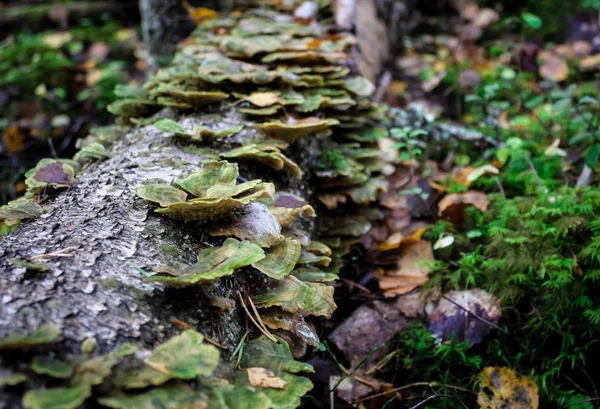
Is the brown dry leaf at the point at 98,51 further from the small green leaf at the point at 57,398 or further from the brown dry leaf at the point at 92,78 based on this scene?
the small green leaf at the point at 57,398

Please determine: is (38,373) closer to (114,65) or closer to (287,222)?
(287,222)

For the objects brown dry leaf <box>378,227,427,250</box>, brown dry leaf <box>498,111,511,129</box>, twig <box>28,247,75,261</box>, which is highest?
twig <box>28,247,75,261</box>

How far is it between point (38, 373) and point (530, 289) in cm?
247

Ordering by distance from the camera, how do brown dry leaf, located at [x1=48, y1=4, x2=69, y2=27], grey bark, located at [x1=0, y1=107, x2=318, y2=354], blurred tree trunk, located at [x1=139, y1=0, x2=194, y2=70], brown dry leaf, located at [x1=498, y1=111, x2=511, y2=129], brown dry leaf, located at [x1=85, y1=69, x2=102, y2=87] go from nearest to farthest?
grey bark, located at [x1=0, y1=107, x2=318, y2=354]
brown dry leaf, located at [x1=498, y1=111, x2=511, y2=129]
blurred tree trunk, located at [x1=139, y1=0, x2=194, y2=70]
brown dry leaf, located at [x1=85, y1=69, x2=102, y2=87]
brown dry leaf, located at [x1=48, y1=4, x2=69, y2=27]

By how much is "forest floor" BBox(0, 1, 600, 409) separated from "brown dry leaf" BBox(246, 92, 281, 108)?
1166mm

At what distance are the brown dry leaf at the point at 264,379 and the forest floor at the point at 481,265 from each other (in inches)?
29.7

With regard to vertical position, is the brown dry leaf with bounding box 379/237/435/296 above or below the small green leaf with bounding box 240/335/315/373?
below

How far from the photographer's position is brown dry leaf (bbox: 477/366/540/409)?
2383 mm

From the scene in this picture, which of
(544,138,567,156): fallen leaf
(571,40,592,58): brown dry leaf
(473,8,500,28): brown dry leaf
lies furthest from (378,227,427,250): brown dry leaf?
(473,8,500,28): brown dry leaf

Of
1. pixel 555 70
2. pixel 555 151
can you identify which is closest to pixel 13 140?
pixel 555 151

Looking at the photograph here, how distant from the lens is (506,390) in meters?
2.43

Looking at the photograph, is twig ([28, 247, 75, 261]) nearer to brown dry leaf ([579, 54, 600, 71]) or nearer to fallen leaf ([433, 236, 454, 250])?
fallen leaf ([433, 236, 454, 250])

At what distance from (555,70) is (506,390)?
14.1ft

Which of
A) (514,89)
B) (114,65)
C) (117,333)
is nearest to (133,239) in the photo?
(117,333)
